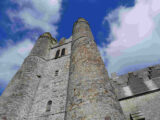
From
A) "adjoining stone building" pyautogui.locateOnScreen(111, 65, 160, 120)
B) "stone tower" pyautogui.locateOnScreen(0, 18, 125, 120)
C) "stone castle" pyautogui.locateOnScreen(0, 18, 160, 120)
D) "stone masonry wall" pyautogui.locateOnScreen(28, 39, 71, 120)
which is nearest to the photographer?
"stone tower" pyautogui.locateOnScreen(0, 18, 125, 120)

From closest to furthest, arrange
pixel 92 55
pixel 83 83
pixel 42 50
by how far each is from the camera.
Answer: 1. pixel 83 83
2. pixel 92 55
3. pixel 42 50

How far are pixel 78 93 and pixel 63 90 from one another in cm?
229

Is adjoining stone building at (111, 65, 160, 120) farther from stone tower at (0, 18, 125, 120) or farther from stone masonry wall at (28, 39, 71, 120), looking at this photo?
stone masonry wall at (28, 39, 71, 120)

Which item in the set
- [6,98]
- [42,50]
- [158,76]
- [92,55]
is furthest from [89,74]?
[42,50]

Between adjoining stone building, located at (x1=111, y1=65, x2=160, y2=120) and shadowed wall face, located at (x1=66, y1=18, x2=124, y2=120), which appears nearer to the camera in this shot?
shadowed wall face, located at (x1=66, y1=18, x2=124, y2=120)

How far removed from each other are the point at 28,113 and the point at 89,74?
15.3 feet

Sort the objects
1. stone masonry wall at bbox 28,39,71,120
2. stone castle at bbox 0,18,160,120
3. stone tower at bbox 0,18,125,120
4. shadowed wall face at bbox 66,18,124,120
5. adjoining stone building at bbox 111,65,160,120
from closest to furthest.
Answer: shadowed wall face at bbox 66,18,124,120 < stone tower at bbox 0,18,125,120 < stone castle at bbox 0,18,160,120 < adjoining stone building at bbox 111,65,160,120 < stone masonry wall at bbox 28,39,71,120

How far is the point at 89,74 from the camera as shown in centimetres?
698

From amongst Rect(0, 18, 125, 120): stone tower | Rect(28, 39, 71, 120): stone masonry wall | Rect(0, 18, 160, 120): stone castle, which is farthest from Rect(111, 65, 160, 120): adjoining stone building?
Rect(28, 39, 71, 120): stone masonry wall

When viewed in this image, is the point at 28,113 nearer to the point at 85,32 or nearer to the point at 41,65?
the point at 41,65

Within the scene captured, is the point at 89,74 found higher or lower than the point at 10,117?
higher

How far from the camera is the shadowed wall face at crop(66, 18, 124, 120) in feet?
17.4

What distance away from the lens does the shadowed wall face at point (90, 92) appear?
5316 millimetres

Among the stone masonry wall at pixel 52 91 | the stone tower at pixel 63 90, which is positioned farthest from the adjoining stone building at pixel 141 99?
the stone masonry wall at pixel 52 91
